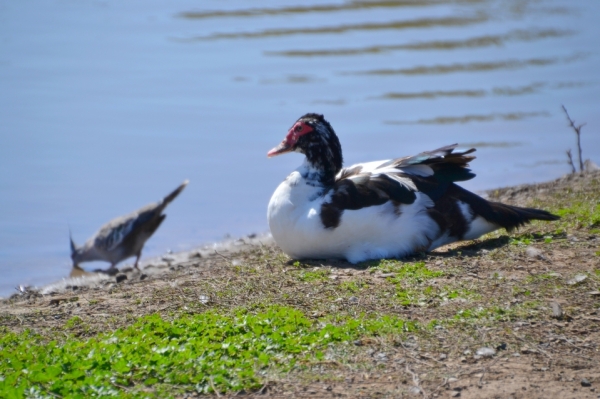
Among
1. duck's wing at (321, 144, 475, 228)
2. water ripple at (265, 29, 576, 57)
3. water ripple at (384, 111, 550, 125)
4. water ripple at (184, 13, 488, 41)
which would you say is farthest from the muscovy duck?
water ripple at (184, 13, 488, 41)

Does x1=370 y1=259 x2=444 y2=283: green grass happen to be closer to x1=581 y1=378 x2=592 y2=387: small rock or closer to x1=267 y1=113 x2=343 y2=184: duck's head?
x1=267 y1=113 x2=343 y2=184: duck's head

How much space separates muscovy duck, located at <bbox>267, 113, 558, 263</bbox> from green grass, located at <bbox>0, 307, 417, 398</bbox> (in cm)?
151

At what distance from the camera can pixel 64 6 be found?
20266 millimetres

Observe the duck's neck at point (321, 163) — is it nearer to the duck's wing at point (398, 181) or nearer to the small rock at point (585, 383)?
the duck's wing at point (398, 181)

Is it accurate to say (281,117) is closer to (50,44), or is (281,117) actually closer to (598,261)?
(50,44)

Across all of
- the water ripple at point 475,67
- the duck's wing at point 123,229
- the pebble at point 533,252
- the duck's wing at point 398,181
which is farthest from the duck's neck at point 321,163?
the water ripple at point 475,67

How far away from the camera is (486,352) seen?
4570 millimetres

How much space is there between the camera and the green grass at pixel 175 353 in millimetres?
4312

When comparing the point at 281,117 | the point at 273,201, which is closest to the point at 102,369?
the point at 273,201

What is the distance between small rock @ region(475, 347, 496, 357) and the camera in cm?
455

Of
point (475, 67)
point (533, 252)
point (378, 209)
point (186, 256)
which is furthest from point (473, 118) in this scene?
point (533, 252)

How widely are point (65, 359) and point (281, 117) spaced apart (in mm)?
8832

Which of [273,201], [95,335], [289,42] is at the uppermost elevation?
[289,42]

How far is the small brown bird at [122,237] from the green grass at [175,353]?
3.93 m
